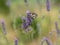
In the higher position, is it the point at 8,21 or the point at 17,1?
the point at 17,1

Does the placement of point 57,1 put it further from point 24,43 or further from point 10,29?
point 24,43

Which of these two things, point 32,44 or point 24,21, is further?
point 32,44

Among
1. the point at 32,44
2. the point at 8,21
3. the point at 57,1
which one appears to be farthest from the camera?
the point at 57,1

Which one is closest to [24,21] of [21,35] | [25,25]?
[25,25]

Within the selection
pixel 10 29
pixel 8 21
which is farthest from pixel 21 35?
pixel 8 21

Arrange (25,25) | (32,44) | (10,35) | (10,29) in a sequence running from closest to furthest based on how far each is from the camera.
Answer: (25,25) → (32,44) → (10,35) → (10,29)

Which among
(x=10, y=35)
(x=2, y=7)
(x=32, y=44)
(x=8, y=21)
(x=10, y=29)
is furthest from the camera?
(x=2, y=7)

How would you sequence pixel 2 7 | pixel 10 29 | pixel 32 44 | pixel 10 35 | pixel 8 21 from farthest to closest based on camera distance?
pixel 2 7, pixel 8 21, pixel 10 29, pixel 10 35, pixel 32 44

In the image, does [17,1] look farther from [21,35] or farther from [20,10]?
[21,35]

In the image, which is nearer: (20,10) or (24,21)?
(24,21)
